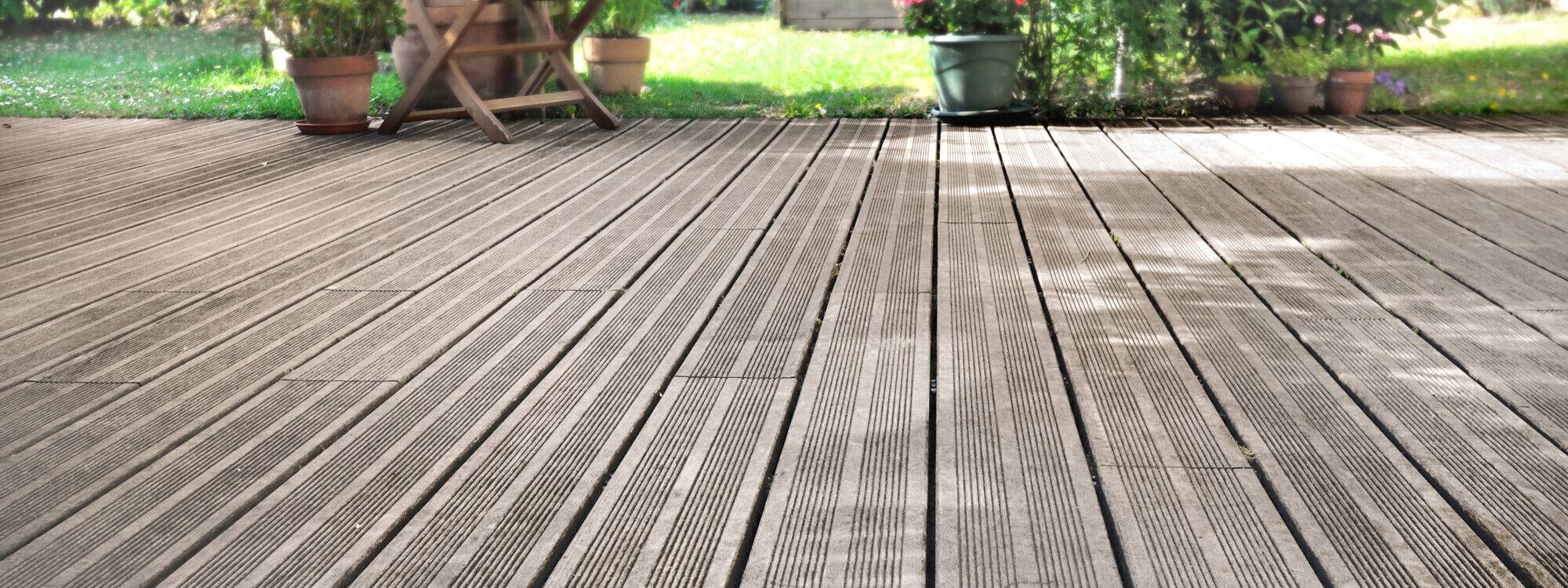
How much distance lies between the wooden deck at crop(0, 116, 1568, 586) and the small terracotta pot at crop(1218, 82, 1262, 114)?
1.87m

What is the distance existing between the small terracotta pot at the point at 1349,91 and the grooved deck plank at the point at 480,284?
123 inches

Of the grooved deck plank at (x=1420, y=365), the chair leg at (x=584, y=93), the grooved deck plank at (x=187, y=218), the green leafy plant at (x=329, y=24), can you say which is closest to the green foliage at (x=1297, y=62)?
the grooved deck plank at (x=1420, y=365)

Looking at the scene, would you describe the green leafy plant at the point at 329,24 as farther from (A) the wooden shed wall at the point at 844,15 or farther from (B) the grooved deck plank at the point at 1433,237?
(A) the wooden shed wall at the point at 844,15

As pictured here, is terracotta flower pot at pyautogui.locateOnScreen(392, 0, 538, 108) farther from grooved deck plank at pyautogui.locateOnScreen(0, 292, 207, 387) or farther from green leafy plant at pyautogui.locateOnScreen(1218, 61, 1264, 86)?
green leafy plant at pyautogui.locateOnScreen(1218, 61, 1264, 86)

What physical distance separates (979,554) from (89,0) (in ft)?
36.9

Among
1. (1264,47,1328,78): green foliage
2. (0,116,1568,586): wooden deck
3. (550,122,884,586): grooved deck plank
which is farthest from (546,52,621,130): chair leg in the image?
(1264,47,1328,78): green foliage

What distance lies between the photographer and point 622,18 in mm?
6719

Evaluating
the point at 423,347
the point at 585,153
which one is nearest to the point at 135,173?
the point at 585,153

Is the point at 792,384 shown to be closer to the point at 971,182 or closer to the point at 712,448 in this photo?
the point at 712,448

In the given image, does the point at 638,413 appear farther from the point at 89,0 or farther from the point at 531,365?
the point at 89,0

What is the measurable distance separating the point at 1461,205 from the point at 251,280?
3.29m

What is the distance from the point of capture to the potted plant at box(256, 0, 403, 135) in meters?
5.23

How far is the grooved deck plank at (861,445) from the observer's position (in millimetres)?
1416

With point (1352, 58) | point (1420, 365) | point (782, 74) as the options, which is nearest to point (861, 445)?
point (1420, 365)
